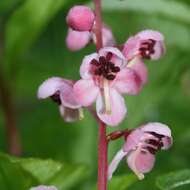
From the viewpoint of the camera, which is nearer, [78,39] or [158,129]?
[158,129]

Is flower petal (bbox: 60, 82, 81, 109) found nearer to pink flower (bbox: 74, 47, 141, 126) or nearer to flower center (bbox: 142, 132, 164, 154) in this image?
pink flower (bbox: 74, 47, 141, 126)

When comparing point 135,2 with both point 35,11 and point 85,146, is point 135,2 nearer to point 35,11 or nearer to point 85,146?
point 35,11

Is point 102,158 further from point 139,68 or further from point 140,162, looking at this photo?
point 139,68

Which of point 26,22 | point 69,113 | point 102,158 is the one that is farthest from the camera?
point 26,22

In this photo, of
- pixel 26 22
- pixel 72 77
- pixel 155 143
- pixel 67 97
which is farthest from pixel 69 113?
pixel 72 77

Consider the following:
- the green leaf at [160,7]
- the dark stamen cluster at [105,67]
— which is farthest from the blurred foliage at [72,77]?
the dark stamen cluster at [105,67]

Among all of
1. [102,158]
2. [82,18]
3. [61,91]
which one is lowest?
[102,158]

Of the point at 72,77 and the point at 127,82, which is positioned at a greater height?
the point at 127,82

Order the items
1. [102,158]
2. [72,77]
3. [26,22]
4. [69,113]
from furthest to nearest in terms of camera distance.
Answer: [72,77], [26,22], [69,113], [102,158]
